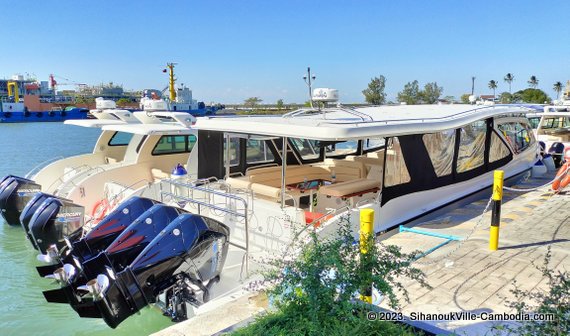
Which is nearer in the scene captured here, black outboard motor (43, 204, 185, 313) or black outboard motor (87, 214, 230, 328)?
black outboard motor (87, 214, 230, 328)

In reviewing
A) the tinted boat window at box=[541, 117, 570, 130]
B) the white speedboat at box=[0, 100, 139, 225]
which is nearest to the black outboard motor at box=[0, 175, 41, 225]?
the white speedboat at box=[0, 100, 139, 225]

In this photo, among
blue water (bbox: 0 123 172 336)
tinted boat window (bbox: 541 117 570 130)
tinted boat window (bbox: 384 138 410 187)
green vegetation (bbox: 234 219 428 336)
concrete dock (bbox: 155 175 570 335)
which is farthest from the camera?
tinted boat window (bbox: 541 117 570 130)

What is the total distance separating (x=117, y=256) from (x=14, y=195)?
6.00 metres

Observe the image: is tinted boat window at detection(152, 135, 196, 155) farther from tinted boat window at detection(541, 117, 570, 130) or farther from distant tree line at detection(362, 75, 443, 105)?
distant tree line at detection(362, 75, 443, 105)

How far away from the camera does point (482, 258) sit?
520 centimetres

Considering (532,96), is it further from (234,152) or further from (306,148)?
(234,152)

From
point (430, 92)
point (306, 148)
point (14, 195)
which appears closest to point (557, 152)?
point (306, 148)

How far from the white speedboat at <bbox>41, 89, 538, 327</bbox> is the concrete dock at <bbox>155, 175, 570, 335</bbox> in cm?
68

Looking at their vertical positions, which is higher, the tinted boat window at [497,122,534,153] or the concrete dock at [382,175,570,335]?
the tinted boat window at [497,122,534,153]

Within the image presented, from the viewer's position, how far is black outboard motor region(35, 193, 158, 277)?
18.3 feet

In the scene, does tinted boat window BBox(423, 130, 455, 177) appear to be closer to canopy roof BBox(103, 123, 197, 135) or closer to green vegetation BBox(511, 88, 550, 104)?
canopy roof BBox(103, 123, 197, 135)

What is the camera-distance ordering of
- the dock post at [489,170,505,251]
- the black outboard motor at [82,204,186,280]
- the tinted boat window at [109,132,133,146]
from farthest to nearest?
the tinted boat window at [109,132,133,146] → the dock post at [489,170,505,251] → the black outboard motor at [82,204,186,280]

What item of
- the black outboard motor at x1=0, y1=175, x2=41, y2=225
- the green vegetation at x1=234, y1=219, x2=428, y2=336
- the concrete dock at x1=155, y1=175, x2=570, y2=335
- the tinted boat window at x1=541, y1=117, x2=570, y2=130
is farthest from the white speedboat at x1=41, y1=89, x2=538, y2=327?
the tinted boat window at x1=541, y1=117, x2=570, y2=130

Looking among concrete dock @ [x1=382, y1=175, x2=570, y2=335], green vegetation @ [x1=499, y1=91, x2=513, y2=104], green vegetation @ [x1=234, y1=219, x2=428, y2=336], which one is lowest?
concrete dock @ [x1=382, y1=175, x2=570, y2=335]
